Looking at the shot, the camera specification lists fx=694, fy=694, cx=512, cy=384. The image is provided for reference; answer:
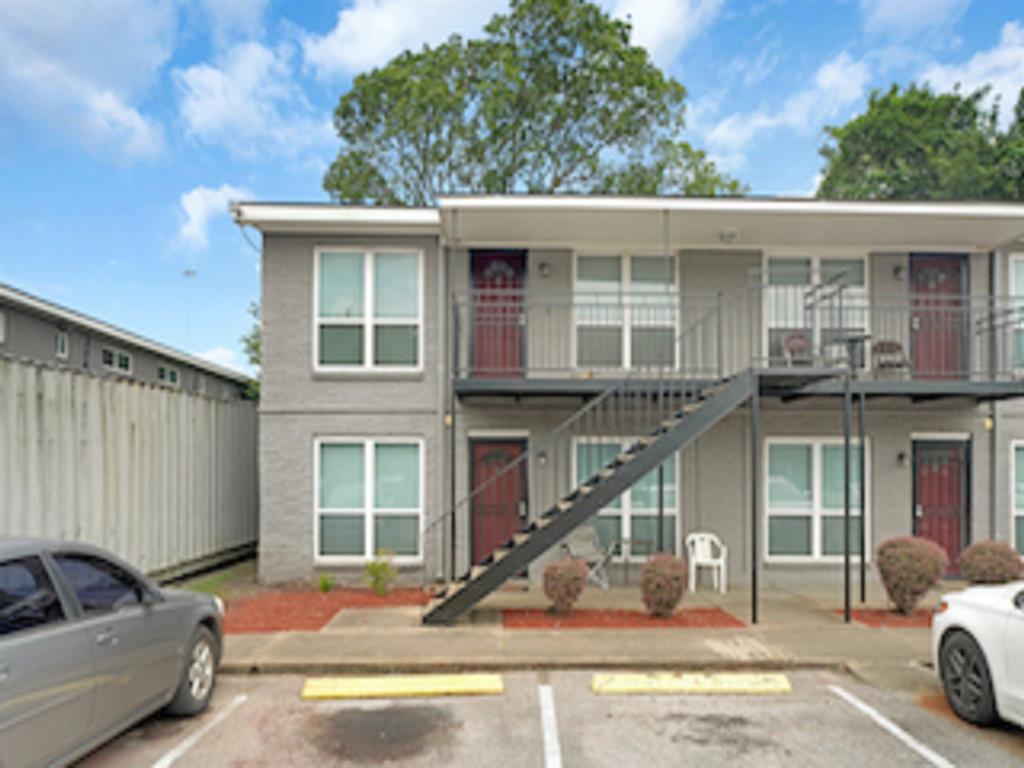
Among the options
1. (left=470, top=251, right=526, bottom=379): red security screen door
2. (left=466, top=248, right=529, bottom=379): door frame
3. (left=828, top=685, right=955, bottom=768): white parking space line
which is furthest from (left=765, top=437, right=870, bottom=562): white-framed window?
(left=828, top=685, right=955, bottom=768): white parking space line

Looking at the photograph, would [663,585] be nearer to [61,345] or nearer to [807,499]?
[807,499]

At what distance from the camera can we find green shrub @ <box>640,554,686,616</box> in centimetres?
823

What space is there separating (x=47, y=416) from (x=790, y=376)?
8920 millimetres

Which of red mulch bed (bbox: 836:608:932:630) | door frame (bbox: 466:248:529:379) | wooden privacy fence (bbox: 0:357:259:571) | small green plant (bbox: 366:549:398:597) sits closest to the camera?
wooden privacy fence (bbox: 0:357:259:571)

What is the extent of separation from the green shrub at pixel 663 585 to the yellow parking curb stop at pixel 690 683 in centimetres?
170

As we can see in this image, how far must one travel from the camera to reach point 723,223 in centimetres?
980

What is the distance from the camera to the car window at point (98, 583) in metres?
4.44

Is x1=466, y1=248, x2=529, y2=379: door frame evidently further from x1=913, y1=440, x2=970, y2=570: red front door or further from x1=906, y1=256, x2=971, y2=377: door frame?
x1=913, y1=440, x2=970, y2=570: red front door

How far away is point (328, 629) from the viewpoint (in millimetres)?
7875

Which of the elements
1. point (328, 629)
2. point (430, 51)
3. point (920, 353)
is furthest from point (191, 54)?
point (920, 353)

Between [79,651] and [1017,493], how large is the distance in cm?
1259

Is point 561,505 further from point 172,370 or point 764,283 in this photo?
point 172,370

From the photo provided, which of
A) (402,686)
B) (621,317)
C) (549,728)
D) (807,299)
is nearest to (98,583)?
(402,686)

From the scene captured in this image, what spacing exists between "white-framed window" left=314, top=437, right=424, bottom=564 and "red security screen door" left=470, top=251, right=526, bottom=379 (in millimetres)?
1661
